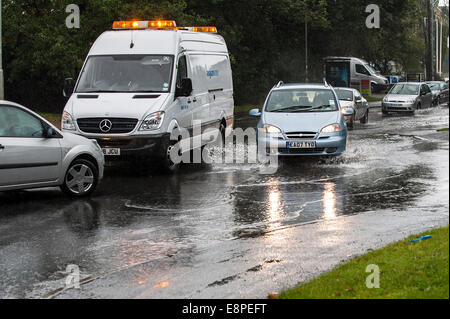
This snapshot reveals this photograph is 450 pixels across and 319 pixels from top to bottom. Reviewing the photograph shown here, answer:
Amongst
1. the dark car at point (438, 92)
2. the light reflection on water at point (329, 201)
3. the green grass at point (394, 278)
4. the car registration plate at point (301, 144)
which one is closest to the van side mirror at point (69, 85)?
the car registration plate at point (301, 144)

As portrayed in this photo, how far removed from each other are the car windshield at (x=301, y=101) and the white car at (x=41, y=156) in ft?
18.4

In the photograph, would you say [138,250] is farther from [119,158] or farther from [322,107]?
[322,107]

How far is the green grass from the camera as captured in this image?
5.56 meters

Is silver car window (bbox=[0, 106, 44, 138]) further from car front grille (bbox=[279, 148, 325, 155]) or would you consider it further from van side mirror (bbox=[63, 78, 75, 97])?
car front grille (bbox=[279, 148, 325, 155])

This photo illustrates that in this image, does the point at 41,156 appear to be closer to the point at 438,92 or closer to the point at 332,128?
the point at 332,128

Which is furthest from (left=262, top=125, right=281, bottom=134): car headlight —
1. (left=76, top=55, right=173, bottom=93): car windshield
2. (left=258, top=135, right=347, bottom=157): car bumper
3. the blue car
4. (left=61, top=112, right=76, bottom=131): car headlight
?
(left=61, top=112, right=76, bottom=131): car headlight

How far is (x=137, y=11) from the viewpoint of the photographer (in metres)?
28.2

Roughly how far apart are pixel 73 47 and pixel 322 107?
15.7 m

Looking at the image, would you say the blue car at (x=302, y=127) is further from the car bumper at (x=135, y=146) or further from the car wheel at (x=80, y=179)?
the car wheel at (x=80, y=179)

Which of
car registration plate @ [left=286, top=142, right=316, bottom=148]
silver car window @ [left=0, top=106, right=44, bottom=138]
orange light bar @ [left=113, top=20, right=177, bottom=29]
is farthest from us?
orange light bar @ [left=113, top=20, right=177, bottom=29]

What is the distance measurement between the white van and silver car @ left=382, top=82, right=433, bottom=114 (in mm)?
19392

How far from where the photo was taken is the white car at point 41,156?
34.8 feet
